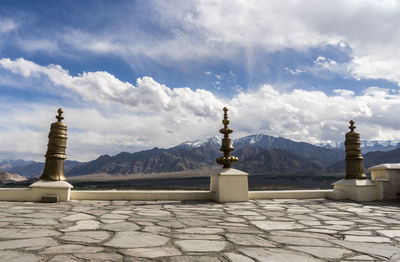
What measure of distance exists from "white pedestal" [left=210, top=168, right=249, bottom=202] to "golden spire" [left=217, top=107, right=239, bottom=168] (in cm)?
35

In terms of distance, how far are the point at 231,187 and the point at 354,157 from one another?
3975 mm

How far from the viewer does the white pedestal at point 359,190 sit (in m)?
7.93

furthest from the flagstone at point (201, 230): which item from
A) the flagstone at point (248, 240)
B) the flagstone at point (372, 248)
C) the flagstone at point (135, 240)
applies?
the flagstone at point (372, 248)

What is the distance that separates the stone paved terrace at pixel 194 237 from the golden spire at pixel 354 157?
3.43 m

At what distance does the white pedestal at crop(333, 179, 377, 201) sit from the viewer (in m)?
7.93

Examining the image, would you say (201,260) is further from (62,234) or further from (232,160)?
(232,160)

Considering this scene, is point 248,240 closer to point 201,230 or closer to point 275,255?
point 275,255

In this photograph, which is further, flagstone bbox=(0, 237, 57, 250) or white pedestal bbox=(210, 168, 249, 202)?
white pedestal bbox=(210, 168, 249, 202)

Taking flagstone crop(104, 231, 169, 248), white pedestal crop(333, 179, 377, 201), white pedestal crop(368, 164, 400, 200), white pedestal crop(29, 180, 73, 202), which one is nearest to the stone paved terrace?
flagstone crop(104, 231, 169, 248)

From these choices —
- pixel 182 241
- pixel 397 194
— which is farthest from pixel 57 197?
pixel 397 194

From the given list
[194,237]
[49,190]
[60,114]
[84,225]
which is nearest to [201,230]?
[194,237]

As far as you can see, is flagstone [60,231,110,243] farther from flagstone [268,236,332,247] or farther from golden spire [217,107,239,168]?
golden spire [217,107,239,168]

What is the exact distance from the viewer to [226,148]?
792 cm

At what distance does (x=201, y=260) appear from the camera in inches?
97.7
